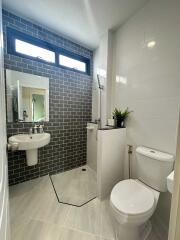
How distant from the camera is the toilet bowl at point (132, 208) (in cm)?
103

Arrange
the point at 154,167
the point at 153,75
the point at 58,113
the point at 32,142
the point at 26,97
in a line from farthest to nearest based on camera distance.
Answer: the point at 58,113, the point at 26,97, the point at 32,142, the point at 153,75, the point at 154,167

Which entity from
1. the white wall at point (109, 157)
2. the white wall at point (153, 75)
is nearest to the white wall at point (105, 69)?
the white wall at point (153, 75)

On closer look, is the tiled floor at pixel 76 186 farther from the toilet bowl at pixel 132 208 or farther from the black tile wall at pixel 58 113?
the toilet bowl at pixel 132 208

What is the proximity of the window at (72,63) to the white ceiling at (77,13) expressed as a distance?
42 centimetres

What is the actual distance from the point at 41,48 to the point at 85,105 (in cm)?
128

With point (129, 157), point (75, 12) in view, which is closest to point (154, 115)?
point (129, 157)

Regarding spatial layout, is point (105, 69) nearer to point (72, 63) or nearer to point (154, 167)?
point (72, 63)

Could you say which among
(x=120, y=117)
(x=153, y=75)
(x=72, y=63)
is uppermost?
(x=72, y=63)

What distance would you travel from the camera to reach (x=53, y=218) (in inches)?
56.6

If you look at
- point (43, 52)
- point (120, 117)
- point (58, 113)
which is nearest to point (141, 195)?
point (120, 117)

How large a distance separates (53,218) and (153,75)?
2062 millimetres

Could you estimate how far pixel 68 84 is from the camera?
238cm

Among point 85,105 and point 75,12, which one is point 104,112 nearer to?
point 85,105

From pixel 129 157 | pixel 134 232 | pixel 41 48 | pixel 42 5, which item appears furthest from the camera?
pixel 41 48
